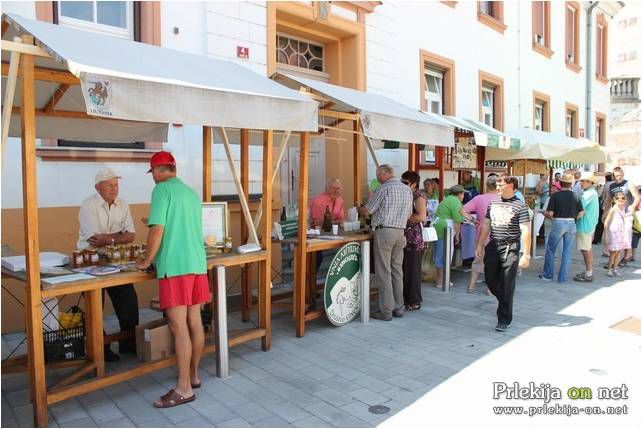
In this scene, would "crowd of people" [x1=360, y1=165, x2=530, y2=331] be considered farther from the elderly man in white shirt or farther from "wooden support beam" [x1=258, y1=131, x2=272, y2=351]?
the elderly man in white shirt

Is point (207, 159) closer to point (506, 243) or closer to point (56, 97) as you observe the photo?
point (56, 97)

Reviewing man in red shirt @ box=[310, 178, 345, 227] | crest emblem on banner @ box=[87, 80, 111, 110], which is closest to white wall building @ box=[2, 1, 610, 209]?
man in red shirt @ box=[310, 178, 345, 227]

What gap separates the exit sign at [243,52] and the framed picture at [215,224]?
304 cm

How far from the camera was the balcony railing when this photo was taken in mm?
27578

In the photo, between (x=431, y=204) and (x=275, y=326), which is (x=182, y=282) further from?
(x=431, y=204)

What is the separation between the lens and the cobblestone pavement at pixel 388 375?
11.7 ft

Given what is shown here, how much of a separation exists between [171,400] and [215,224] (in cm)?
165

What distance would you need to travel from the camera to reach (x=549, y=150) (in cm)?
984

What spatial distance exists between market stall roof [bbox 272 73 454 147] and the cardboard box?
2.56 metres

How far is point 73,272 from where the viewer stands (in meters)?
3.84

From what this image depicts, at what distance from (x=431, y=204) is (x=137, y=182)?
160 inches

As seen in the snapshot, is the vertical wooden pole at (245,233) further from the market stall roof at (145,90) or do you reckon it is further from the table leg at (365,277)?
the table leg at (365,277)

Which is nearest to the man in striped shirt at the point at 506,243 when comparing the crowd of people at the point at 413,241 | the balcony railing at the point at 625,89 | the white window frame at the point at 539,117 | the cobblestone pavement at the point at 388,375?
the crowd of people at the point at 413,241

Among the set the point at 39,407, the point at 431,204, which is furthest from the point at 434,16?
the point at 39,407
